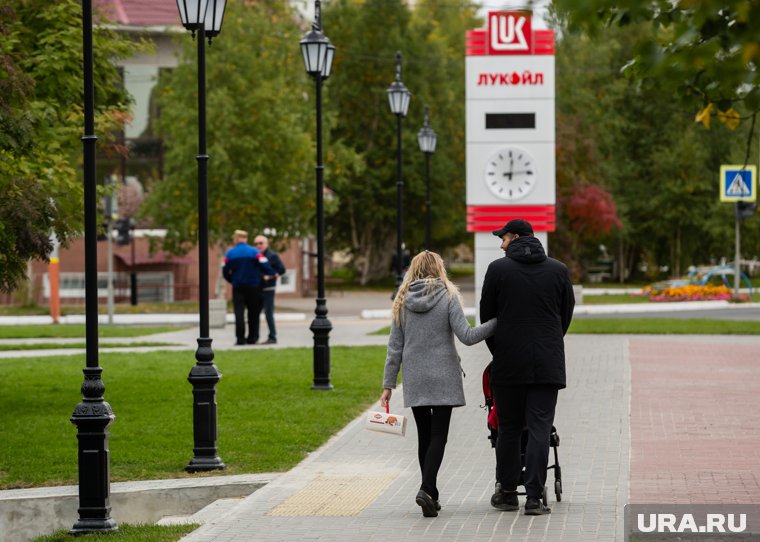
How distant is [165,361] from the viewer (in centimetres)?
2109

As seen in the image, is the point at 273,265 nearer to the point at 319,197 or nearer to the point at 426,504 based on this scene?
the point at 319,197

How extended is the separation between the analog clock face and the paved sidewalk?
1158cm

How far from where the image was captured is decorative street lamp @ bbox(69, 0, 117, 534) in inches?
362

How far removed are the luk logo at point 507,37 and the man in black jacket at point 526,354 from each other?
56.0 feet

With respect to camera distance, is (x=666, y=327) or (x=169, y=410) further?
(x=666, y=327)

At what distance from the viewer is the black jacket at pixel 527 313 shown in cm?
867

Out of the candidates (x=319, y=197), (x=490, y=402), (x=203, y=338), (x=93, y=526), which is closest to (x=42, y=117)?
(x=203, y=338)

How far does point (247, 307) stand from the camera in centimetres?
2388

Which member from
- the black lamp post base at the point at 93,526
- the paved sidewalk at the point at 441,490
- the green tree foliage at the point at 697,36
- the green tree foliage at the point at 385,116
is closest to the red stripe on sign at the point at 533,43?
the paved sidewalk at the point at 441,490

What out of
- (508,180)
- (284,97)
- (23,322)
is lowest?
(23,322)

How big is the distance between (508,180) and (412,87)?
1399 inches

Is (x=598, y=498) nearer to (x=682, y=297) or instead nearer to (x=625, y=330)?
(x=625, y=330)

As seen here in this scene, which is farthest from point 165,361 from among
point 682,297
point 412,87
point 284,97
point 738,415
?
point 412,87

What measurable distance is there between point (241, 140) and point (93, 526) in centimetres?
3102
